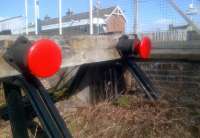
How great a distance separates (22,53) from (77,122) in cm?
138

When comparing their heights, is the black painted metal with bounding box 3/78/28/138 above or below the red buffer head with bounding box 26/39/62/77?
below

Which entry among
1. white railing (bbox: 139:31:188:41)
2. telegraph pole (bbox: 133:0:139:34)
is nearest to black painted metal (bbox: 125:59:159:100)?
white railing (bbox: 139:31:188:41)

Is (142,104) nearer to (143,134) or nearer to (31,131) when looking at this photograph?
(143,134)

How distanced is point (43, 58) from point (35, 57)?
0.14ft

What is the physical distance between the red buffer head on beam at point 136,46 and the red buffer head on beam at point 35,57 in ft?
3.08

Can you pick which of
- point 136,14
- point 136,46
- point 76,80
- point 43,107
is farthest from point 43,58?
point 136,14

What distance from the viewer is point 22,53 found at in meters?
1.37

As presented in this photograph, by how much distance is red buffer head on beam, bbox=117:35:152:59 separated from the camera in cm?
225

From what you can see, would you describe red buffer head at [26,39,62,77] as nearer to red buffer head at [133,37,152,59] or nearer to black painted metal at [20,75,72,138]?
black painted metal at [20,75,72,138]

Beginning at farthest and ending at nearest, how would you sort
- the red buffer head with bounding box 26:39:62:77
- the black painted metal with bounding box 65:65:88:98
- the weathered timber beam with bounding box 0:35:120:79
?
the black painted metal with bounding box 65:65:88:98
the weathered timber beam with bounding box 0:35:120:79
the red buffer head with bounding box 26:39:62:77

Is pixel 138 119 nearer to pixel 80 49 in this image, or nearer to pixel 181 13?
pixel 80 49

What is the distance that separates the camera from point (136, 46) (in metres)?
2.26

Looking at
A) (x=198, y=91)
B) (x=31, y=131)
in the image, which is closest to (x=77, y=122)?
(x=31, y=131)

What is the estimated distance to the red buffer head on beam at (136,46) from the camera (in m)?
2.25
